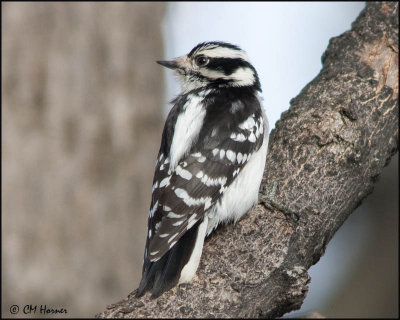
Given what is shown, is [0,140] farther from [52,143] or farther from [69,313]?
[69,313]

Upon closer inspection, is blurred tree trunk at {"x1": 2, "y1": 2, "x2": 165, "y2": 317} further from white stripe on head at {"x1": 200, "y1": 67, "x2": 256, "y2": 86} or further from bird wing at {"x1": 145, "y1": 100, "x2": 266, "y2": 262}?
bird wing at {"x1": 145, "y1": 100, "x2": 266, "y2": 262}

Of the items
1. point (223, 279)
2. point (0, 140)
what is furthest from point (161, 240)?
point (0, 140)

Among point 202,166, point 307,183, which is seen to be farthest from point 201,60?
point 307,183

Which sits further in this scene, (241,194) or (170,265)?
(241,194)

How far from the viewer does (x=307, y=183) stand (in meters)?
3.96

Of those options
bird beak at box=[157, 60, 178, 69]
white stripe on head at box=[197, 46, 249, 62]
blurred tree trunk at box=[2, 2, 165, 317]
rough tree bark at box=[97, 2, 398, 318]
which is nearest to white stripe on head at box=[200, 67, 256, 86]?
white stripe on head at box=[197, 46, 249, 62]

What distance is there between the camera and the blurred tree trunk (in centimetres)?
575

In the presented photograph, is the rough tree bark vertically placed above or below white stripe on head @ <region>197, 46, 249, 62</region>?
below

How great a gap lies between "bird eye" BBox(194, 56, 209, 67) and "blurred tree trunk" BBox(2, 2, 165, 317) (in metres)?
1.63

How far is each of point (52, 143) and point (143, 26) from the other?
155 centimetres

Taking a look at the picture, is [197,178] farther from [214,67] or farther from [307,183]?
[214,67]

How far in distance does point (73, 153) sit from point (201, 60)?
1836mm

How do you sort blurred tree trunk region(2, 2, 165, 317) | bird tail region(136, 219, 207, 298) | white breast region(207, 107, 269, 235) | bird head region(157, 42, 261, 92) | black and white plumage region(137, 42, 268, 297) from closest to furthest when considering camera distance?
bird tail region(136, 219, 207, 298), black and white plumage region(137, 42, 268, 297), white breast region(207, 107, 269, 235), bird head region(157, 42, 261, 92), blurred tree trunk region(2, 2, 165, 317)

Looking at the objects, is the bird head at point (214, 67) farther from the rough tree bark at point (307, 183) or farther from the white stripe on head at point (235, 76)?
the rough tree bark at point (307, 183)
